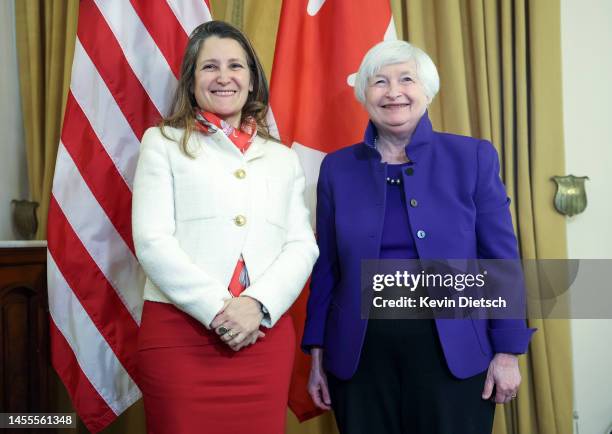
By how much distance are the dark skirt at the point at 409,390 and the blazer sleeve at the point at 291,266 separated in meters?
0.23

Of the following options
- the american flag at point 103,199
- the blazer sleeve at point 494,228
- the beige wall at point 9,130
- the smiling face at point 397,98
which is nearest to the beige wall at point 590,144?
the blazer sleeve at point 494,228

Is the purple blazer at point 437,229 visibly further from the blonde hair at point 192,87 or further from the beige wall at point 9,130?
the beige wall at point 9,130

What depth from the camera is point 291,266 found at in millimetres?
1434

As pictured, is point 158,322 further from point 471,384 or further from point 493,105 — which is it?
point 493,105

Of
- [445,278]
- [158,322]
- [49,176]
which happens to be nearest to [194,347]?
[158,322]

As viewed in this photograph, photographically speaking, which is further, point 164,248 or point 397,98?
point 397,98

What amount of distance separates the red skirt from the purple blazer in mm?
223

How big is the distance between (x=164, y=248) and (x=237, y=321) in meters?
0.24

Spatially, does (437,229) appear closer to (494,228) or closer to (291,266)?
(494,228)

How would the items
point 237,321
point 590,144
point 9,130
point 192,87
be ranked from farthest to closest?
point 9,130 → point 590,144 → point 192,87 → point 237,321

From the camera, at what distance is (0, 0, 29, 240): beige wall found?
241cm

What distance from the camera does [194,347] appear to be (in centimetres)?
134

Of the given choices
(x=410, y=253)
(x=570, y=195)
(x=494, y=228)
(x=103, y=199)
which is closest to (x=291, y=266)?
(x=410, y=253)

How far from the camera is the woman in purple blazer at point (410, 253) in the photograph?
1.39m
